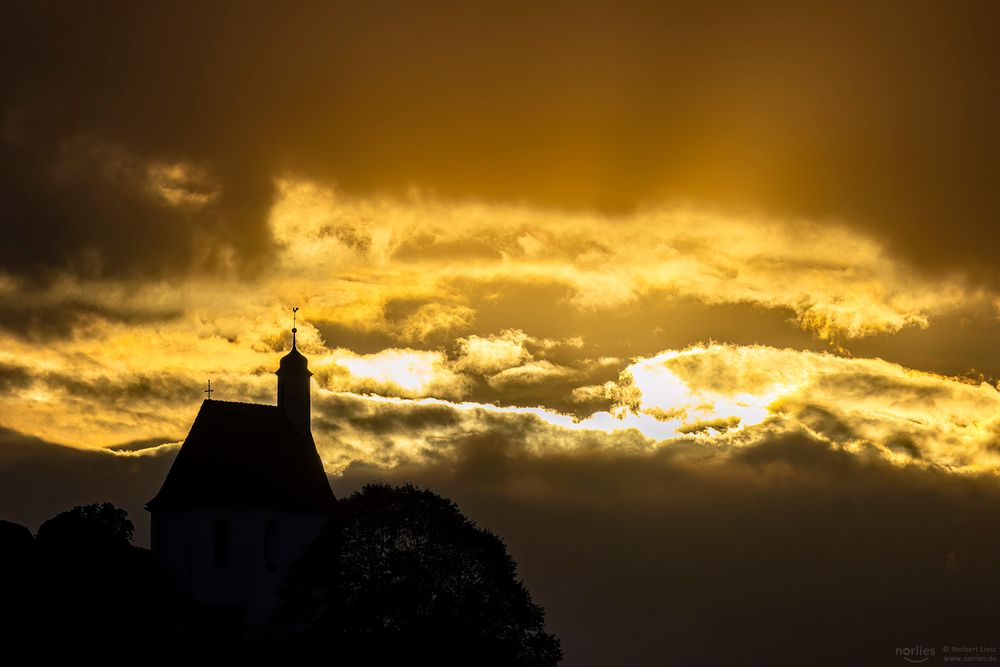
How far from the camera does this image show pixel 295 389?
10244 centimetres

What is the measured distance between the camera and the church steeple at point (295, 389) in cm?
10119

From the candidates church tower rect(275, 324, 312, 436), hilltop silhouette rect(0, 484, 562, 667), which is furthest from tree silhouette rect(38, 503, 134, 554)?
church tower rect(275, 324, 312, 436)

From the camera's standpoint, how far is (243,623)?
8944 cm

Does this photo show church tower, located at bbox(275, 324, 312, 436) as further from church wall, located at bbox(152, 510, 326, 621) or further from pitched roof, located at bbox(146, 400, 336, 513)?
church wall, located at bbox(152, 510, 326, 621)

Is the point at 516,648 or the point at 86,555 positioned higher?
the point at 86,555

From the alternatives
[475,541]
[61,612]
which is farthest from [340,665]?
[61,612]

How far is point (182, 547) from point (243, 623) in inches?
226

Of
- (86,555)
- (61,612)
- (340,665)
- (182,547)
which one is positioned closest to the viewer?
(340,665)

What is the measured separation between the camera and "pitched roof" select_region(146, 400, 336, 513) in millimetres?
93312

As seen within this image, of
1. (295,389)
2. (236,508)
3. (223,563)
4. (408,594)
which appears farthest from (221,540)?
(408,594)

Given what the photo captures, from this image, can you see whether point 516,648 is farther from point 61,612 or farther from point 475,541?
point 61,612

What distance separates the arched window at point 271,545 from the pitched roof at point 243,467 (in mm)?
1068

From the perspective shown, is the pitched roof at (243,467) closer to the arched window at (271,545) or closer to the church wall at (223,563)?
the church wall at (223,563)

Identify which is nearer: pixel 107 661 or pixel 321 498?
pixel 107 661
